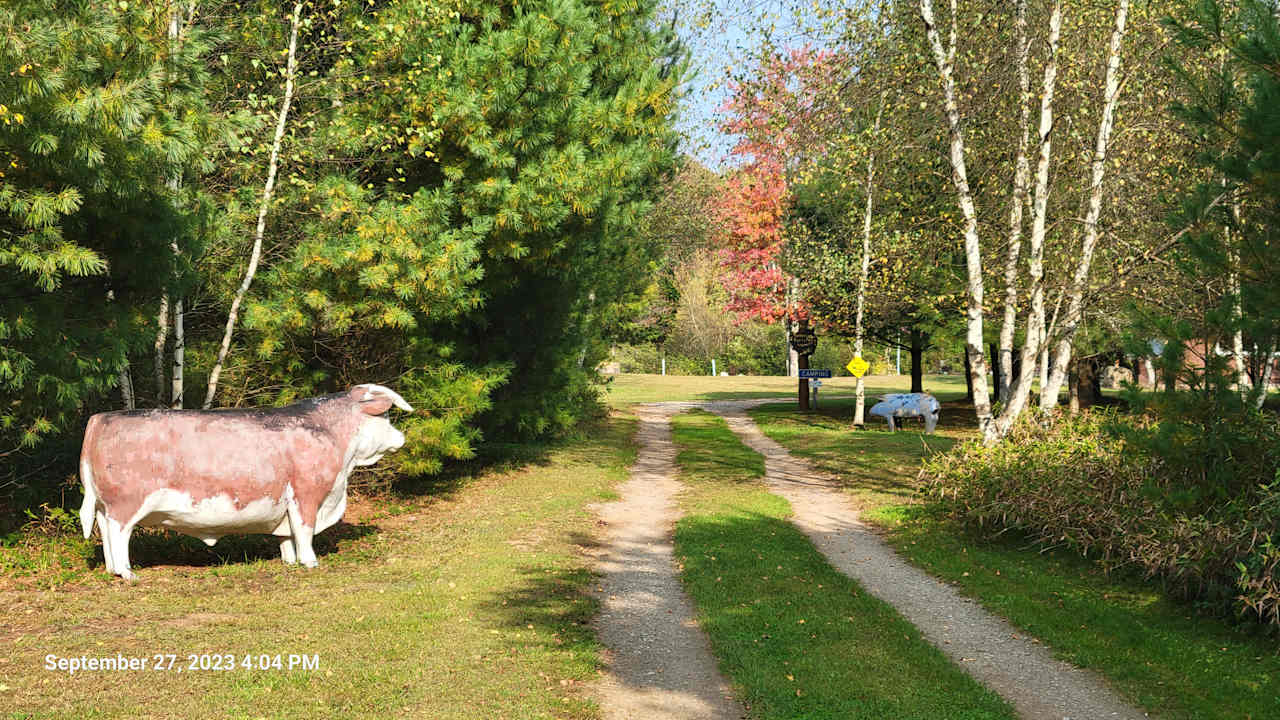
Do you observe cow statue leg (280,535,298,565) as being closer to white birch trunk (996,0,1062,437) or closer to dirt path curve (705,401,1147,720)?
dirt path curve (705,401,1147,720)

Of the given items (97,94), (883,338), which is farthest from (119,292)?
(883,338)

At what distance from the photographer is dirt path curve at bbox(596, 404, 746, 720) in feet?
22.3

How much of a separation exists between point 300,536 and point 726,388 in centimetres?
4358

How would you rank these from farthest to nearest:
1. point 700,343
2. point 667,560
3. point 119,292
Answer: point 700,343 → point 667,560 → point 119,292

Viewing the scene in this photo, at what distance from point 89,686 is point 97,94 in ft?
16.1

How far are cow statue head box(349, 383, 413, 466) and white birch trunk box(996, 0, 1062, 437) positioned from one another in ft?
31.6

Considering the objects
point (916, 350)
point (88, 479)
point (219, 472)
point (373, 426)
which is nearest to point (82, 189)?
point (88, 479)

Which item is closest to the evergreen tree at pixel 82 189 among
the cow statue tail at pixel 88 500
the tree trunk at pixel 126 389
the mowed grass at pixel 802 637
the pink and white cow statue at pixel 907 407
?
the cow statue tail at pixel 88 500

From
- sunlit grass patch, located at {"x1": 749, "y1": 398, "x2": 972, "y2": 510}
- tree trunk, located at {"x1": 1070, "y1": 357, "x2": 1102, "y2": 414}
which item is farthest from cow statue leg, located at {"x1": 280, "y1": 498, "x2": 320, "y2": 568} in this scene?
tree trunk, located at {"x1": 1070, "y1": 357, "x2": 1102, "y2": 414}

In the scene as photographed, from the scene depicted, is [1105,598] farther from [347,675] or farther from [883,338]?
[883,338]

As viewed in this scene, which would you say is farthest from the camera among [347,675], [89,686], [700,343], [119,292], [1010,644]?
[700,343]

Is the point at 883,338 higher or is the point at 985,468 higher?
the point at 883,338

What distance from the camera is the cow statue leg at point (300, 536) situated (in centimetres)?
1024

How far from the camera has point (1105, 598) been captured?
9.64 metres
